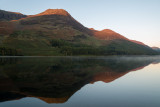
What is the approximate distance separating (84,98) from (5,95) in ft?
24.6

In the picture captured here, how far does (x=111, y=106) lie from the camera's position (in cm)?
1280

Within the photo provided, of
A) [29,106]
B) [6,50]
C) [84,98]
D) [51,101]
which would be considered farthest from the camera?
[6,50]

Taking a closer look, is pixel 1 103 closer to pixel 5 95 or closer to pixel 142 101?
pixel 5 95

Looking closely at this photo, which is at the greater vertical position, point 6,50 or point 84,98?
point 6,50

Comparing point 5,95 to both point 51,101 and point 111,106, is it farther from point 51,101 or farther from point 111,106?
point 111,106

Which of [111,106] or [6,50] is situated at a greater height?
[6,50]

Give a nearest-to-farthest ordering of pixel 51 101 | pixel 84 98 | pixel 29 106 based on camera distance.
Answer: pixel 29 106 < pixel 51 101 < pixel 84 98

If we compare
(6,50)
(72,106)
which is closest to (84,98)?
(72,106)

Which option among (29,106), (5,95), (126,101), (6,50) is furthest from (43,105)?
(6,50)

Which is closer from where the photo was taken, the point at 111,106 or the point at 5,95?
the point at 111,106

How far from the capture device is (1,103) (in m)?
12.7

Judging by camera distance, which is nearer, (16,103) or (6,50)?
(16,103)

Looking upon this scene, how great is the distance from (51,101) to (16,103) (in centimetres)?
284

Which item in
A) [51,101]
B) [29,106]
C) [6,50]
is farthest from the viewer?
[6,50]
